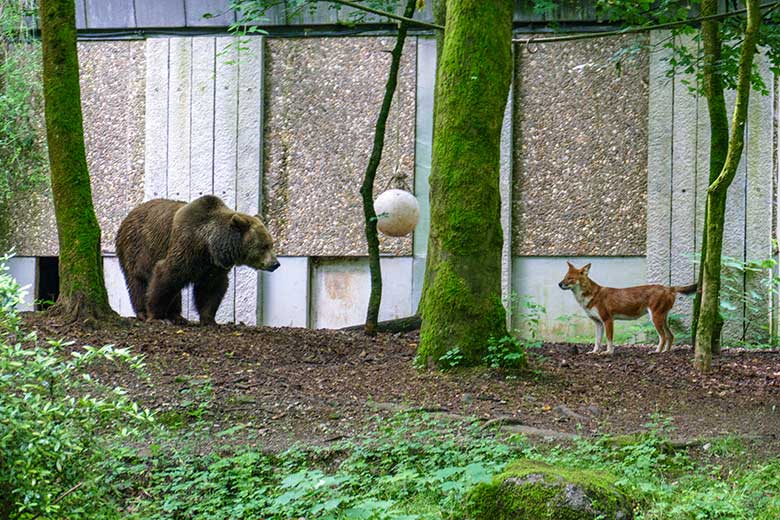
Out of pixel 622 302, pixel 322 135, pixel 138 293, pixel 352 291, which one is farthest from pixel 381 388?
pixel 322 135

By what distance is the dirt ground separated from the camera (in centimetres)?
709

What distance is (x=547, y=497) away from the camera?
15.6 ft

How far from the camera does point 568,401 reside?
7.65 meters

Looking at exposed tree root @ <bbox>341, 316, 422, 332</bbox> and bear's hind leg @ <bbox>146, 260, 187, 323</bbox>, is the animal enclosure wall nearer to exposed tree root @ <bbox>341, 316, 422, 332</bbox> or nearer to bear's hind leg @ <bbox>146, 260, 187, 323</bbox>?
exposed tree root @ <bbox>341, 316, 422, 332</bbox>

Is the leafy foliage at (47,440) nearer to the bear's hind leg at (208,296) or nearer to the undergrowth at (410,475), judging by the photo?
the undergrowth at (410,475)

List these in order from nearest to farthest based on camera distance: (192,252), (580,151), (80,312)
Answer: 1. (80,312)
2. (192,252)
3. (580,151)

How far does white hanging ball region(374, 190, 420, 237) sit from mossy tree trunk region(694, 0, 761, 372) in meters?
4.05

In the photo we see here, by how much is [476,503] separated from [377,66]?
9887 millimetres

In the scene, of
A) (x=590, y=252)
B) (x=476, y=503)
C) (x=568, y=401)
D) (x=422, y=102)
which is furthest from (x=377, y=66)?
(x=476, y=503)

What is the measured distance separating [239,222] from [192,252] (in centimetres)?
64

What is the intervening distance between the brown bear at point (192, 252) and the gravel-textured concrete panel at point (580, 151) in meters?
3.83

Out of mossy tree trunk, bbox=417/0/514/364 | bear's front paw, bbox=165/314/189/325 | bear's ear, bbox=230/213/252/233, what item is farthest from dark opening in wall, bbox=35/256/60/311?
mossy tree trunk, bbox=417/0/514/364

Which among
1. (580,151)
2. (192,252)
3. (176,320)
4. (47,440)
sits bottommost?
(176,320)

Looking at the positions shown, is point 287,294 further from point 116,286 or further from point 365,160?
point 116,286
